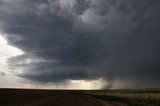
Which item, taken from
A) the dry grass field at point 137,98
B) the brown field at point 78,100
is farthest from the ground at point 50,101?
the dry grass field at point 137,98

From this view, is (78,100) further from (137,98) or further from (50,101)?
(137,98)

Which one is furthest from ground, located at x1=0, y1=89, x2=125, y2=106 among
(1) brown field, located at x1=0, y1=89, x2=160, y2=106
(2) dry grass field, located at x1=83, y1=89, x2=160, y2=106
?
(2) dry grass field, located at x1=83, y1=89, x2=160, y2=106

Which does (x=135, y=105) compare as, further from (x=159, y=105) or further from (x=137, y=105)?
(x=159, y=105)

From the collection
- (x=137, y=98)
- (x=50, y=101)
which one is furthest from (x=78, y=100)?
(x=137, y=98)

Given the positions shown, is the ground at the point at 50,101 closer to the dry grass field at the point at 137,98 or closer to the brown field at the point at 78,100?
the brown field at the point at 78,100

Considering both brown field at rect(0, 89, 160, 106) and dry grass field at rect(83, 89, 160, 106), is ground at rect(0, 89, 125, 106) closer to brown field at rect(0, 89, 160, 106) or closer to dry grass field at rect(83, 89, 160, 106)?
brown field at rect(0, 89, 160, 106)

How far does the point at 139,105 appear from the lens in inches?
1384

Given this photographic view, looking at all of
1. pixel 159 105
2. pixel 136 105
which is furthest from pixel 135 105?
pixel 159 105

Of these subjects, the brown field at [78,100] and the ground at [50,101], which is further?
the brown field at [78,100]

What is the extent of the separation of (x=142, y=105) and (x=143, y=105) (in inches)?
5.5

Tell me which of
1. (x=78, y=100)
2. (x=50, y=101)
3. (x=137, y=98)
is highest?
(x=137, y=98)

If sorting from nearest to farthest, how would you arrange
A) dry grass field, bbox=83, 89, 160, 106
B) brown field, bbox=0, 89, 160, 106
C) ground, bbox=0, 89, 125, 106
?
1. ground, bbox=0, 89, 125, 106
2. brown field, bbox=0, 89, 160, 106
3. dry grass field, bbox=83, 89, 160, 106

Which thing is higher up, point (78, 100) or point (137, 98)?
point (137, 98)

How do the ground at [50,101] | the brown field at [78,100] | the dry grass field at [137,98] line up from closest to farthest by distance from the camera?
the ground at [50,101], the brown field at [78,100], the dry grass field at [137,98]
